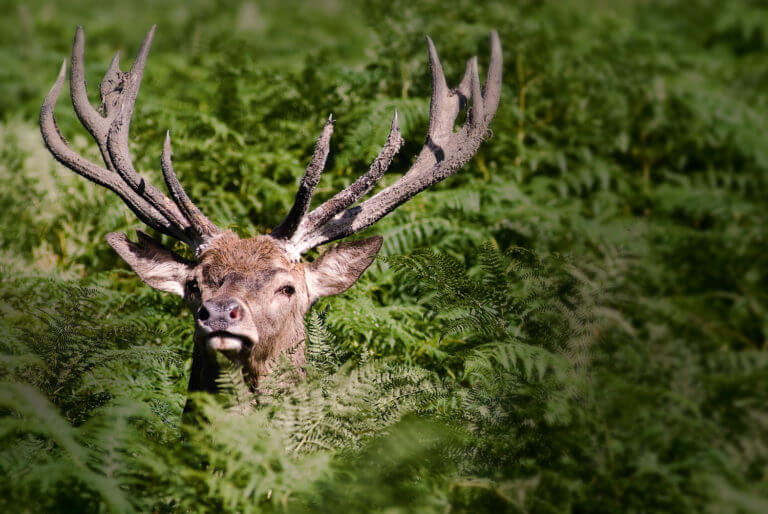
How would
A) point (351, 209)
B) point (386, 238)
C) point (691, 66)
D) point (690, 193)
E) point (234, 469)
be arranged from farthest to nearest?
point (691, 66), point (690, 193), point (386, 238), point (351, 209), point (234, 469)

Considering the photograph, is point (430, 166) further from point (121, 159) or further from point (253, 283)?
point (121, 159)

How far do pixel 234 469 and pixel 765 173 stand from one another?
6.30 meters

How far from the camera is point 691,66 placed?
795 centimetres

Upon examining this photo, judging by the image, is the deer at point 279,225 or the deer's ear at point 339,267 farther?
the deer's ear at point 339,267

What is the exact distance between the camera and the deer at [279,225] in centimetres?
Answer: 386

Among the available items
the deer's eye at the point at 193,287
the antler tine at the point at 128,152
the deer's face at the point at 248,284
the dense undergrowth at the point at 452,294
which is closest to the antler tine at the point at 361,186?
the deer's face at the point at 248,284

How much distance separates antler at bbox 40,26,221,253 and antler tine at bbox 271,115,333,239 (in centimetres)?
49

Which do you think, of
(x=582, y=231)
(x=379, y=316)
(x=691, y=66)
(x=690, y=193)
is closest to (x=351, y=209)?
(x=379, y=316)

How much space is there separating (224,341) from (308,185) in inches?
42.3

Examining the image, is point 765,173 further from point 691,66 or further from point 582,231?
point 582,231

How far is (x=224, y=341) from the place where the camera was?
11.1 feet

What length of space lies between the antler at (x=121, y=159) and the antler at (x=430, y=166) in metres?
0.58

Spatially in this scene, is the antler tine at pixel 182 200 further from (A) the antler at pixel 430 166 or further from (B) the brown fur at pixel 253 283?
(A) the antler at pixel 430 166

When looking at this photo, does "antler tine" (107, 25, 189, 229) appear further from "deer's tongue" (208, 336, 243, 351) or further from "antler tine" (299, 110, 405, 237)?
"deer's tongue" (208, 336, 243, 351)
